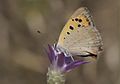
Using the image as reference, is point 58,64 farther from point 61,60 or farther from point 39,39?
point 39,39

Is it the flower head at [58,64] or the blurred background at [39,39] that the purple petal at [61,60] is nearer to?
the flower head at [58,64]

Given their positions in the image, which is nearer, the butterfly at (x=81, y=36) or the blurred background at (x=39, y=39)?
the butterfly at (x=81, y=36)

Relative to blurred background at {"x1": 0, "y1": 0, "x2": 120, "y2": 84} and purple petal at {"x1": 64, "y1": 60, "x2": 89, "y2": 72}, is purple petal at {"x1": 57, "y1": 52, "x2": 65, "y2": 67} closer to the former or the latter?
purple petal at {"x1": 64, "y1": 60, "x2": 89, "y2": 72}

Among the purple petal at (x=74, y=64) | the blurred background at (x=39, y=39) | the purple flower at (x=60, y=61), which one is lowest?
the purple petal at (x=74, y=64)

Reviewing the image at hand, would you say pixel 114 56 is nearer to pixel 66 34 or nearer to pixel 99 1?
pixel 99 1

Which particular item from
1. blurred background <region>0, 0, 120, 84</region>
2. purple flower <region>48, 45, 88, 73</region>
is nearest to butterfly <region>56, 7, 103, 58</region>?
purple flower <region>48, 45, 88, 73</region>

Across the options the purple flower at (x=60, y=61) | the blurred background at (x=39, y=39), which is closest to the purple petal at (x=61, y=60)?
the purple flower at (x=60, y=61)

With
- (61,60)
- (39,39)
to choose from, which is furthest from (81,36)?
(39,39)
